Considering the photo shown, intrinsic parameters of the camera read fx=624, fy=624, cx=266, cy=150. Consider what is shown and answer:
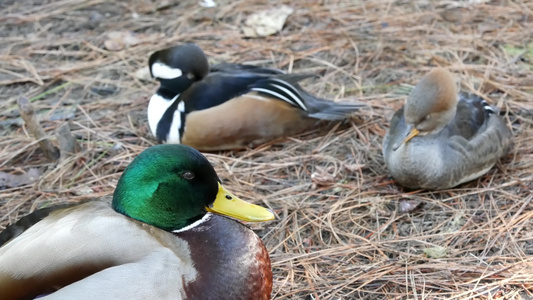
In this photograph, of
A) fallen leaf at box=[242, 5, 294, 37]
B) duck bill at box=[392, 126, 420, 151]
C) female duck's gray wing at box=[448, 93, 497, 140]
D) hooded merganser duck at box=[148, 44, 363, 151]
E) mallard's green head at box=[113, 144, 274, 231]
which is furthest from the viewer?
fallen leaf at box=[242, 5, 294, 37]

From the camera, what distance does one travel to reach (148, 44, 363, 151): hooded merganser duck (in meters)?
3.88

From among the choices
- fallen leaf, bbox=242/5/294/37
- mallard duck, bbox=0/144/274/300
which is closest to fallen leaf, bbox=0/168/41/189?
mallard duck, bbox=0/144/274/300

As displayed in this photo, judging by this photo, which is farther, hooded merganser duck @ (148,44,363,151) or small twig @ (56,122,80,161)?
hooded merganser duck @ (148,44,363,151)

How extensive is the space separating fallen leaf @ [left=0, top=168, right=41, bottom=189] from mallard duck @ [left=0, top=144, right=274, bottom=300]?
1273 millimetres

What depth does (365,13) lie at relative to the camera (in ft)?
17.8

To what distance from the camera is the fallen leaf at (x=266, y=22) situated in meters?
5.20

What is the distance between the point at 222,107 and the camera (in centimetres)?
387

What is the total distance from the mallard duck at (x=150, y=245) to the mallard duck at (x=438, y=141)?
1.26 metres

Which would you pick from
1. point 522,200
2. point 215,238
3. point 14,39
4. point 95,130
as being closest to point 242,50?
point 95,130

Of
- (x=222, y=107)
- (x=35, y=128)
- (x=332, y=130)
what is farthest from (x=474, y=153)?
(x=35, y=128)

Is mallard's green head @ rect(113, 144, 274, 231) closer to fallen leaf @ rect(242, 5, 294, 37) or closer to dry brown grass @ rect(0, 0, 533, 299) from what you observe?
dry brown grass @ rect(0, 0, 533, 299)

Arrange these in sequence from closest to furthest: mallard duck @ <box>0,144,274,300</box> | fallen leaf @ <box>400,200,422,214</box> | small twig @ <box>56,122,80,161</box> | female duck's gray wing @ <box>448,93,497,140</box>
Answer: mallard duck @ <box>0,144,274,300</box> < fallen leaf @ <box>400,200,422,214</box> < female duck's gray wing @ <box>448,93,497,140</box> < small twig @ <box>56,122,80,161</box>

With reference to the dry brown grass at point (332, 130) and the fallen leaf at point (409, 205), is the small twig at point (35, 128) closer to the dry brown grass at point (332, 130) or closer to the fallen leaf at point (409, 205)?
the dry brown grass at point (332, 130)

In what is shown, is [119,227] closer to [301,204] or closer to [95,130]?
[301,204]
